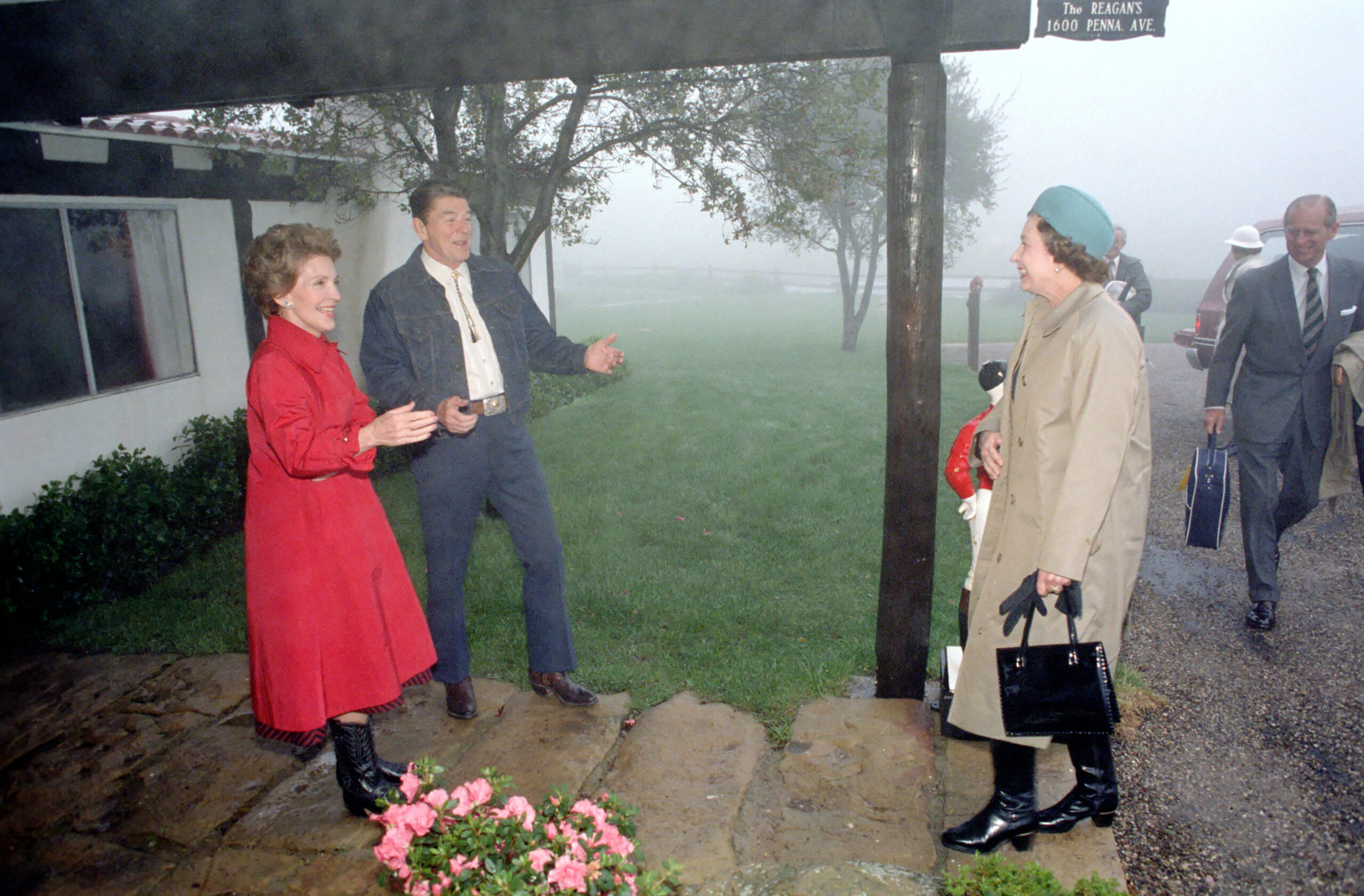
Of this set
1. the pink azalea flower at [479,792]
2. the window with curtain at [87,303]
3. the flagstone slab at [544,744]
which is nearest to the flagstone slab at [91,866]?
the flagstone slab at [544,744]

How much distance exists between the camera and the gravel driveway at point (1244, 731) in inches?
108

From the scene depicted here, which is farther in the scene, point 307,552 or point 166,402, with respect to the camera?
point 166,402

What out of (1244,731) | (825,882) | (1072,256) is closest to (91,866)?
(825,882)

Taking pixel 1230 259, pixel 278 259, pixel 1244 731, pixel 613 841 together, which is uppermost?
pixel 278 259

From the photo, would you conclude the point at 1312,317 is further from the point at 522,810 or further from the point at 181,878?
the point at 181,878

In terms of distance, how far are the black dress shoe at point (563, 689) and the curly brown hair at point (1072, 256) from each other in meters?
2.49

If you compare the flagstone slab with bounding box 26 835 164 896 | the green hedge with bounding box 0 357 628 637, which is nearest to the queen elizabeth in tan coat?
the flagstone slab with bounding box 26 835 164 896

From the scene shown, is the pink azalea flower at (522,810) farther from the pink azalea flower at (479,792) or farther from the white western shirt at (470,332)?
the white western shirt at (470,332)

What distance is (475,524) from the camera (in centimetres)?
356

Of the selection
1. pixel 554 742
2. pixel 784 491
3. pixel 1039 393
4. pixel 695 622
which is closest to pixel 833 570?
pixel 695 622

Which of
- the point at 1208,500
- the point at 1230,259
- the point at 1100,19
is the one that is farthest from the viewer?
the point at 1230,259

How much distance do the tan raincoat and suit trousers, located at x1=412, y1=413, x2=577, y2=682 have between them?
166cm

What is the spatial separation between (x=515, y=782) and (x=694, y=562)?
9.08ft

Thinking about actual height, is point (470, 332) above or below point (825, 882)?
above
